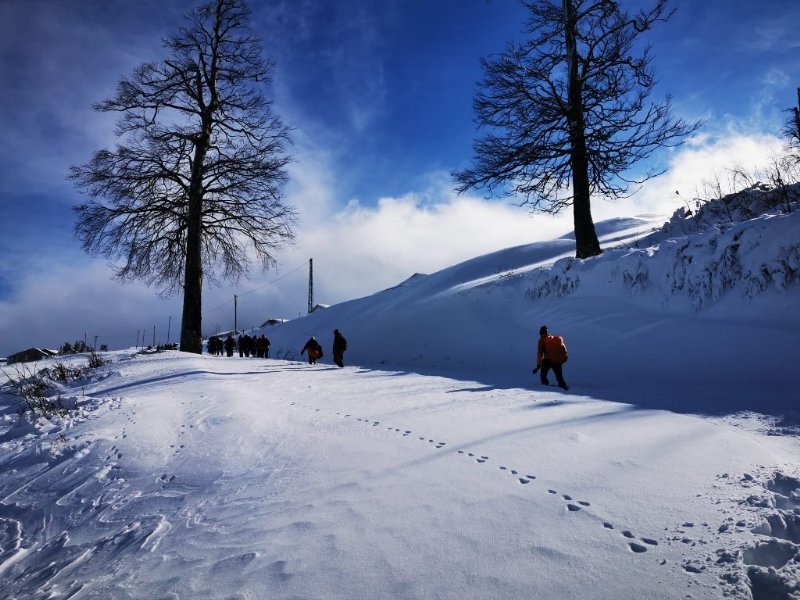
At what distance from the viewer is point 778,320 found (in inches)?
275

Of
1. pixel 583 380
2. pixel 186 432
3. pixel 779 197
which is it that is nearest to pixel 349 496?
pixel 186 432

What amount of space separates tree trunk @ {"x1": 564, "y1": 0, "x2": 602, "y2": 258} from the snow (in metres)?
4.73

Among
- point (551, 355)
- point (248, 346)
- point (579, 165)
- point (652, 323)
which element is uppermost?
point (579, 165)

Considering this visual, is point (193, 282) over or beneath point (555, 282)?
over

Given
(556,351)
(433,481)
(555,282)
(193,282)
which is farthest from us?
(193,282)

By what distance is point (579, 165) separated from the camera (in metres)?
12.3

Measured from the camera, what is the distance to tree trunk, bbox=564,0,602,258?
1211cm

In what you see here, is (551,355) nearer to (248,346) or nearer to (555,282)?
(555,282)

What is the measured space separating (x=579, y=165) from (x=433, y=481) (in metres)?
12.0

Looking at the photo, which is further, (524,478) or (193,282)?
(193,282)

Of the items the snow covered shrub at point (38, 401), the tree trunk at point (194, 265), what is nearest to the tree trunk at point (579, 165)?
the tree trunk at point (194, 265)

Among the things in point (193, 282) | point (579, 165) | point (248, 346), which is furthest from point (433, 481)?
point (248, 346)

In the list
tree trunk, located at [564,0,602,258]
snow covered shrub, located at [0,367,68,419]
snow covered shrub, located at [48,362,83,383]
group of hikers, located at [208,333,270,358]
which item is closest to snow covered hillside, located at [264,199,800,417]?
tree trunk, located at [564,0,602,258]

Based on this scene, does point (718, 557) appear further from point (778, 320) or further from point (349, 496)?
point (778, 320)
